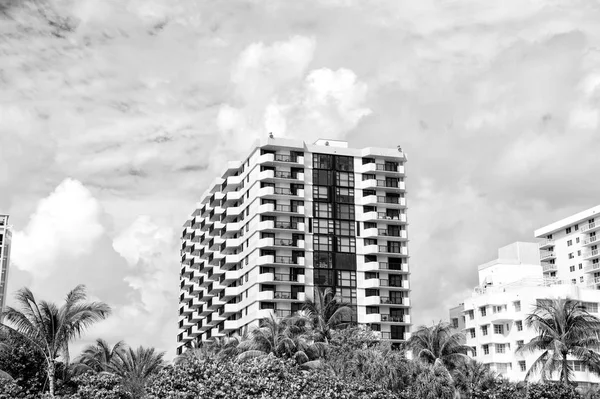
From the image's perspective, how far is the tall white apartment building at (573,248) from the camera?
135 metres

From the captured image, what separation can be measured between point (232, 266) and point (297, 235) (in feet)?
46.2

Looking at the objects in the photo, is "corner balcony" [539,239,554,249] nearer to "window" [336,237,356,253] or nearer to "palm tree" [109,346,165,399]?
"window" [336,237,356,253]

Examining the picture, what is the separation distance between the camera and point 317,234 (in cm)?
11238

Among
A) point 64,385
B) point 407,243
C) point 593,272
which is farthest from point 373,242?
point 64,385

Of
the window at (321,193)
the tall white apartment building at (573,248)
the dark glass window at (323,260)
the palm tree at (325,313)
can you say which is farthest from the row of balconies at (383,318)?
the tall white apartment building at (573,248)

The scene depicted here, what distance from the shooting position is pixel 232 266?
12050cm

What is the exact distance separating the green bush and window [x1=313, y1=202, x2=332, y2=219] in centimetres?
6662

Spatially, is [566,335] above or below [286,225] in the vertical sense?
below

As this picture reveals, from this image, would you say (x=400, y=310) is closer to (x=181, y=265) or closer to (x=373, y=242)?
(x=373, y=242)

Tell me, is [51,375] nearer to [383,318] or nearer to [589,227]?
[383,318]

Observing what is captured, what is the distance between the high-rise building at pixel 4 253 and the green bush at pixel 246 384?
5779 inches

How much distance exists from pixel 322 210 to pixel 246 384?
231 feet

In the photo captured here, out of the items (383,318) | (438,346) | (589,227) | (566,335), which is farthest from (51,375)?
(589,227)

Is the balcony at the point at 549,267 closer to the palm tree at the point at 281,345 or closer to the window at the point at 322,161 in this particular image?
the window at the point at 322,161
